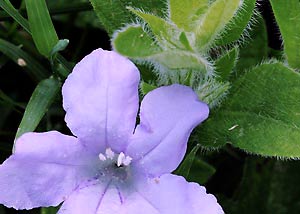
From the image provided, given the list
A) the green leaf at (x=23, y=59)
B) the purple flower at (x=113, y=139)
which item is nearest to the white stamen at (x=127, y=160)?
the purple flower at (x=113, y=139)

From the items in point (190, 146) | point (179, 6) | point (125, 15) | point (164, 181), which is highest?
point (179, 6)

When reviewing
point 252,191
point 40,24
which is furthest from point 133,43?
point 252,191

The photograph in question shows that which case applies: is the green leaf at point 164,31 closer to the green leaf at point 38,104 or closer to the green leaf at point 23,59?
the green leaf at point 38,104

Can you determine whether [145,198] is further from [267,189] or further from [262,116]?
[267,189]

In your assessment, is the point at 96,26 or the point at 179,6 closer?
the point at 179,6

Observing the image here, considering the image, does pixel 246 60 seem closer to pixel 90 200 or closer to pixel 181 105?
pixel 181 105

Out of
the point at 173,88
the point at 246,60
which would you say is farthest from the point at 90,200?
the point at 246,60
